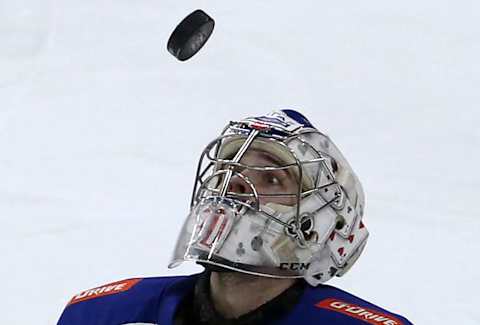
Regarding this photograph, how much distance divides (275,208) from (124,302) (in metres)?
0.29

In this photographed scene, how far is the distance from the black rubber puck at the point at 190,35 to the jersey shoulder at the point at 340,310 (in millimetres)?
637

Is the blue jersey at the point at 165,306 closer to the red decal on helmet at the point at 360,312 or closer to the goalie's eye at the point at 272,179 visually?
the red decal on helmet at the point at 360,312

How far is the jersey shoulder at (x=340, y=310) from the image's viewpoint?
1.62 m

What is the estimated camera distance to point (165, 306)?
167cm

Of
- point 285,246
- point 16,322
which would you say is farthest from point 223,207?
point 16,322

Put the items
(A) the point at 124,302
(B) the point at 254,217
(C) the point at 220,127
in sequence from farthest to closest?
(C) the point at 220,127
(A) the point at 124,302
(B) the point at 254,217

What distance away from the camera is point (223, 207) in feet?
5.29

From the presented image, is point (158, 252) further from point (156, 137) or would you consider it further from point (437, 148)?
point (437, 148)

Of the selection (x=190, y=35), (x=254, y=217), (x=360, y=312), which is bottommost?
(x=360, y=312)

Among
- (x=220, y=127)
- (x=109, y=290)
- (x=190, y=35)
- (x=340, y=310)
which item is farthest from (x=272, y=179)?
(x=220, y=127)

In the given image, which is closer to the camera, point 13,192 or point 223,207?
point 223,207

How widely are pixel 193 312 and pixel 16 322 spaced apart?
3.16 ft

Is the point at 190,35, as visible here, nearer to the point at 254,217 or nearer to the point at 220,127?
the point at 254,217

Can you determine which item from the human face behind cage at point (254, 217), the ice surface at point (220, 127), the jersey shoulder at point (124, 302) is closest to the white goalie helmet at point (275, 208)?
the human face behind cage at point (254, 217)
